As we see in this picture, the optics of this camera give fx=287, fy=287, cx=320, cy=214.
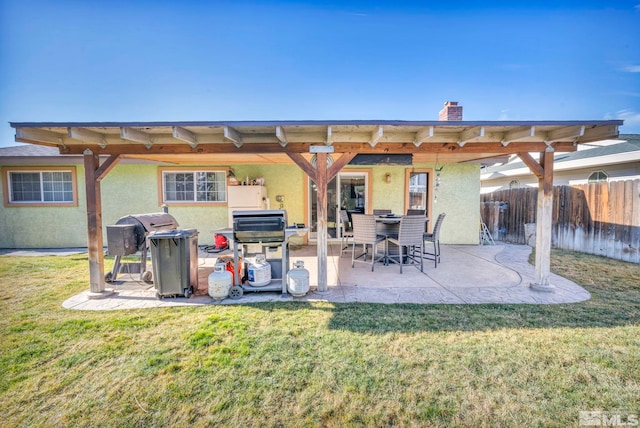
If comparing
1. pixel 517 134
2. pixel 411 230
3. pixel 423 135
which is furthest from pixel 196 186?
pixel 517 134

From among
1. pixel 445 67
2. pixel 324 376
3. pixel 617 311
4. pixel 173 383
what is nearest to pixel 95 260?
pixel 173 383

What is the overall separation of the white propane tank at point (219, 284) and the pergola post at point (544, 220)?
15.1 feet

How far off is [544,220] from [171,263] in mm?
5576

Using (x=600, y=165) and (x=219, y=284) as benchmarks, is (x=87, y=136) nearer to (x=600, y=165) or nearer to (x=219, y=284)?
(x=219, y=284)

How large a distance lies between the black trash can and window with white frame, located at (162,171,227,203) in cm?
441

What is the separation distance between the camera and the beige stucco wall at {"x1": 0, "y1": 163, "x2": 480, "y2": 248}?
8086 millimetres

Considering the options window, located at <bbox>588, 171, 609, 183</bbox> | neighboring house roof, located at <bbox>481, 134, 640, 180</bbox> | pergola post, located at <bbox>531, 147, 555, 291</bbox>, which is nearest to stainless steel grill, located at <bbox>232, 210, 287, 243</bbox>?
pergola post, located at <bbox>531, 147, 555, 291</bbox>

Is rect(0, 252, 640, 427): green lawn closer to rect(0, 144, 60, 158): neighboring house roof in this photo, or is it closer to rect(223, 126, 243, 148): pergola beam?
rect(223, 126, 243, 148): pergola beam

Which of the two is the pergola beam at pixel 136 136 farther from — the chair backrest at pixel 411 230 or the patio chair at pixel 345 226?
the patio chair at pixel 345 226

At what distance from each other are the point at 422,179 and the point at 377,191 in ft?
4.75

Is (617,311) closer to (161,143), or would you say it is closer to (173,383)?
(173,383)

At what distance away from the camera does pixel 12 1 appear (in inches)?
283

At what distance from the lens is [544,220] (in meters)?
4.34

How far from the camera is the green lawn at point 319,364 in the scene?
6.52 feet
